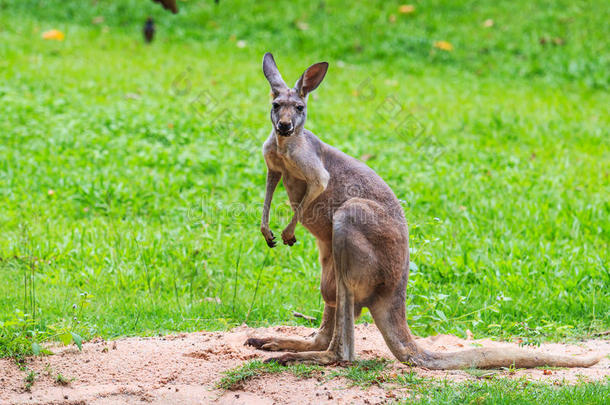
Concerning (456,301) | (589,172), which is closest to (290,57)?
(589,172)

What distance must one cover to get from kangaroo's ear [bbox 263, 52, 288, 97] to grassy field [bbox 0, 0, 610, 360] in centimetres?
174

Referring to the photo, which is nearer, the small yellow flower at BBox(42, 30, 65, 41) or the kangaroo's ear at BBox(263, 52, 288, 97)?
the kangaroo's ear at BBox(263, 52, 288, 97)

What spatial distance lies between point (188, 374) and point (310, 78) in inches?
69.8

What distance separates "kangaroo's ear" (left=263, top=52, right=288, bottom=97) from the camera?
12.4 feet

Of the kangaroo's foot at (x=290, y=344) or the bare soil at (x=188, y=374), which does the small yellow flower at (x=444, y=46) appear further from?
the kangaroo's foot at (x=290, y=344)

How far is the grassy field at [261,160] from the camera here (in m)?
5.33

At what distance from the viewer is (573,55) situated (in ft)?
41.2

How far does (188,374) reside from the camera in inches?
152

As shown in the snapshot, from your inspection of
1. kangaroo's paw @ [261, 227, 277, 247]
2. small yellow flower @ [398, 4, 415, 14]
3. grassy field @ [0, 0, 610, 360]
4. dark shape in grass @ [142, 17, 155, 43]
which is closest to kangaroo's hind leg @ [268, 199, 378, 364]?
kangaroo's paw @ [261, 227, 277, 247]

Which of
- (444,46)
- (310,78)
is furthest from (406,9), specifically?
(310,78)

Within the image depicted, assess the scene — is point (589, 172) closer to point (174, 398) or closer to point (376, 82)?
point (376, 82)

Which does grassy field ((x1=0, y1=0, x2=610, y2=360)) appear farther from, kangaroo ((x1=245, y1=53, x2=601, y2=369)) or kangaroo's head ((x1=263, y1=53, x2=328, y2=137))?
kangaroo's head ((x1=263, y1=53, x2=328, y2=137))

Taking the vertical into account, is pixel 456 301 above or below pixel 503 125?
below

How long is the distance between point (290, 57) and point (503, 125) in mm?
4460
